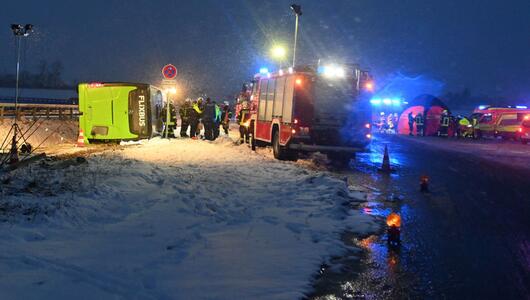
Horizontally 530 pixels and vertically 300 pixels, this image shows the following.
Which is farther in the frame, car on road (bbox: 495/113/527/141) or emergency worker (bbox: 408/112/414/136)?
emergency worker (bbox: 408/112/414/136)

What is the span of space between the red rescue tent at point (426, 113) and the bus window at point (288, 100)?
25.8 m

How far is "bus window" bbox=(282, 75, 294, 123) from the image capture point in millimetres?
15330

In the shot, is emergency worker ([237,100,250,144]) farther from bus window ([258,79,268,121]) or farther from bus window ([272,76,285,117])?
bus window ([272,76,285,117])

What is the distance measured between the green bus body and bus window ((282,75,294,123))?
5.41 meters

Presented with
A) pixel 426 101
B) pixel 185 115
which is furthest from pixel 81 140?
pixel 426 101

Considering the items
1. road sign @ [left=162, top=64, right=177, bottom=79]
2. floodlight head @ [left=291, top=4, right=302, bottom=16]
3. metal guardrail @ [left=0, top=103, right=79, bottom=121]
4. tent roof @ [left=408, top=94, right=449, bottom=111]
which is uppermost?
floodlight head @ [left=291, top=4, right=302, bottom=16]

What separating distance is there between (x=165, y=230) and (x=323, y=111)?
9.34 meters

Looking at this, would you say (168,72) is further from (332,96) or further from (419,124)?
(419,124)

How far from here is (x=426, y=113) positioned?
39.1m

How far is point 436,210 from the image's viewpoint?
30.5ft

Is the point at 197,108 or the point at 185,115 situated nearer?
Result: the point at 197,108

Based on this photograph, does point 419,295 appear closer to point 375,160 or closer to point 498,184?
point 498,184

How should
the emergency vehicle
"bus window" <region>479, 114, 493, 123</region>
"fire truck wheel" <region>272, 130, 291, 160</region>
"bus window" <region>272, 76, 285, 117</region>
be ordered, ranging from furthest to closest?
"bus window" <region>479, 114, 493, 123</region> → the emergency vehicle → "bus window" <region>272, 76, 285, 117</region> → "fire truck wheel" <region>272, 130, 291, 160</region>

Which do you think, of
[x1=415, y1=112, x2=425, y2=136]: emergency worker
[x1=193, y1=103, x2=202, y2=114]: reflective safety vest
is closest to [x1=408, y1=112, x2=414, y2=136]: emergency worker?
[x1=415, y1=112, x2=425, y2=136]: emergency worker
